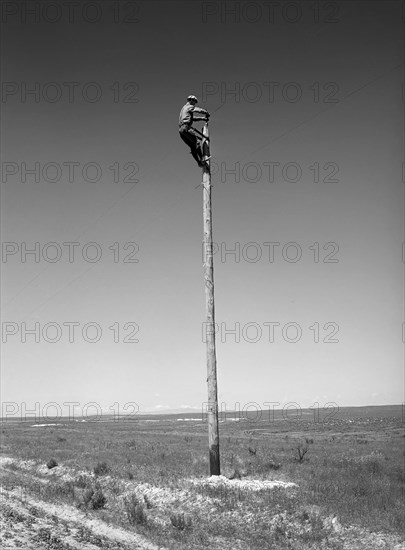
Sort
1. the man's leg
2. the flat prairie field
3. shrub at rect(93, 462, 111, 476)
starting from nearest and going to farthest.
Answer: the flat prairie field < the man's leg < shrub at rect(93, 462, 111, 476)

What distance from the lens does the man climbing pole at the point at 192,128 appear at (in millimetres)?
13391

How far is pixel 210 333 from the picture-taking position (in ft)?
40.7

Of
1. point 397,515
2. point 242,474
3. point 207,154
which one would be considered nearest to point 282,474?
point 242,474

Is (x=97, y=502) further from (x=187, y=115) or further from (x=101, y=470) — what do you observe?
(x=187, y=115)

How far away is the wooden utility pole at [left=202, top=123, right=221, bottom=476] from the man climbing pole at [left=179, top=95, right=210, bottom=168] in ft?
1.32

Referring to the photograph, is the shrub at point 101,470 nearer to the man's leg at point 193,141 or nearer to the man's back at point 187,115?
the man's leg at point 193,141

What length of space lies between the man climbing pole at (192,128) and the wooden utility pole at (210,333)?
1.32ft

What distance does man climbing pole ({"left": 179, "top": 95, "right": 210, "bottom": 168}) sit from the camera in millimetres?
13391

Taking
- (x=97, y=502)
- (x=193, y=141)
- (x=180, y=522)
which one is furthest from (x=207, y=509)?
(x=193, y=141)

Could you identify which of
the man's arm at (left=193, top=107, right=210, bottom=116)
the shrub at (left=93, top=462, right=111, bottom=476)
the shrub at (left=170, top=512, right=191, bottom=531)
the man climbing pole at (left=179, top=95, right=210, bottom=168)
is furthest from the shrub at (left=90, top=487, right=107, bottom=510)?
the man's arm at (left=193, top=107, right=210, bottom=116)

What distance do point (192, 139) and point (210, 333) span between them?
225 inches

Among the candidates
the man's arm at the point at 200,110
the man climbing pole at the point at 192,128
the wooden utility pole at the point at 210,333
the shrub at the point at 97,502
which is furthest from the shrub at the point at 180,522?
the man's arm at the point at 200,110

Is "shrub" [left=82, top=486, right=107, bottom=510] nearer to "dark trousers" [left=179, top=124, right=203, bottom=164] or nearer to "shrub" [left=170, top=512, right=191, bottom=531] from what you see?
"shrub" [left=170, top=512, right=191, bottom=531]

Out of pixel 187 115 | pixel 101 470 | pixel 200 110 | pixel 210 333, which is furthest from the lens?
pixel 101 470
